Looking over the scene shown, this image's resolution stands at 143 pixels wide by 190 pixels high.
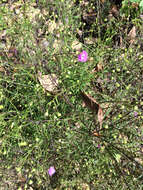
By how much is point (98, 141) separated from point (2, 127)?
37.9 inches

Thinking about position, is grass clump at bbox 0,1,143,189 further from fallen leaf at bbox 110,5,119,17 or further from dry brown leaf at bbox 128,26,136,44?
fallen leaf at bbox 110,5,119,17

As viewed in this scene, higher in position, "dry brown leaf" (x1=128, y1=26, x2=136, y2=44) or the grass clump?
"dry brown leaf" (x1=128, y1=26, x2=136, y2=44)

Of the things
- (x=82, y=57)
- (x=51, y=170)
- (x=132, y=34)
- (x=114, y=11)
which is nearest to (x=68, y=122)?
(x=51, y=170)

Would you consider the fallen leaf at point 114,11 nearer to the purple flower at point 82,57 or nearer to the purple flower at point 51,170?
the purple flower at point 82,57

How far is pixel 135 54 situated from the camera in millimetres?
2164

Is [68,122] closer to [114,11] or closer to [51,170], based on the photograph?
[51,170]

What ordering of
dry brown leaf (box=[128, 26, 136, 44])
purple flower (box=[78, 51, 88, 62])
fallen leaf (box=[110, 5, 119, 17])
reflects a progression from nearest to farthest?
purple flower (box=[78, 51, 88, 62])
dry brown leaf (box=[128, 26, 136, 44])
fallen leaf (box=[110, 5, 119, 17])

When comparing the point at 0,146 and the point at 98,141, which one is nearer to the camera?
the point at 98,141

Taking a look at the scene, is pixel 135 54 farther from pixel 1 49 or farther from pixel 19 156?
pixel 19 156

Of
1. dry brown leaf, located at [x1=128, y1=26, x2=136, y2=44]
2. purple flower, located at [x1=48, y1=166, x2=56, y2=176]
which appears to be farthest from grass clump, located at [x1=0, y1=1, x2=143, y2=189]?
dry brown leaf, located at [x1=128, y1=26, x2=136, y2=44]

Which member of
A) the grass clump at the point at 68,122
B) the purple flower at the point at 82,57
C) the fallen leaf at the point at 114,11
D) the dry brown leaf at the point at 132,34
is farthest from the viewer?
the fallen leaf at the point at 114,11

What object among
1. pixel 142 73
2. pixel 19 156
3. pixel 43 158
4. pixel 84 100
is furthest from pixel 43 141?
pixel 142 73

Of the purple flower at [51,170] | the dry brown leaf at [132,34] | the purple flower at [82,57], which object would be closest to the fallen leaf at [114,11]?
the dry brown leaf at [132,34]

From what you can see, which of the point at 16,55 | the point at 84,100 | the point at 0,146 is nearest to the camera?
the point at 0,146
